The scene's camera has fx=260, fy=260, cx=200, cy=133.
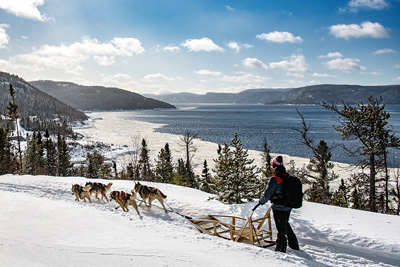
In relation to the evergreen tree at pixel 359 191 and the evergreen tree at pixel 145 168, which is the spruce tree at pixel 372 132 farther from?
the evergreen tree at pixel 145 168

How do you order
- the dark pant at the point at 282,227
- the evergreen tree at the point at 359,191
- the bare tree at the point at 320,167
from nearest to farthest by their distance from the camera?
the dark pant at the point at 282,227 → the evergreen tree at the point at 359,191 → the bare tree at the point at 320,167

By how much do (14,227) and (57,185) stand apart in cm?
670

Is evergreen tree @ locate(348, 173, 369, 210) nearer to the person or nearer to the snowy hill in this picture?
the snowy hill

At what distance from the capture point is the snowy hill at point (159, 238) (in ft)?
17.6

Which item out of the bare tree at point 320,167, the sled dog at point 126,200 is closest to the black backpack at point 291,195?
the sled dog at point 126,200

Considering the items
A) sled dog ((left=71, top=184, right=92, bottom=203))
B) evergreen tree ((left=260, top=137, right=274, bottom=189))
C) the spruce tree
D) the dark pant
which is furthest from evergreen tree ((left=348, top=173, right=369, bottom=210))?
sled dog ((left=71, top=184, right=92, bottom=203))

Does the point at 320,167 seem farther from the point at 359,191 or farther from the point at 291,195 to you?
the point at 291,195

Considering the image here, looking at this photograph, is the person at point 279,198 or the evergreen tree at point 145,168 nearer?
the person at point 279,198

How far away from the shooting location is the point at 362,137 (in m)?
15.6

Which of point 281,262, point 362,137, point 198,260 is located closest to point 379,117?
point 362,137

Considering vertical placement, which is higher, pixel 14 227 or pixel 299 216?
pixel 14 227

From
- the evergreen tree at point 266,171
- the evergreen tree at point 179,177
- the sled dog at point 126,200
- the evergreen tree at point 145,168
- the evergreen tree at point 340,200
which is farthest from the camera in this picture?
the evergreen tree at point 145,168

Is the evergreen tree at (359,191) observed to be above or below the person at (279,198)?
below

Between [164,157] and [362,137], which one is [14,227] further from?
[164,157]
